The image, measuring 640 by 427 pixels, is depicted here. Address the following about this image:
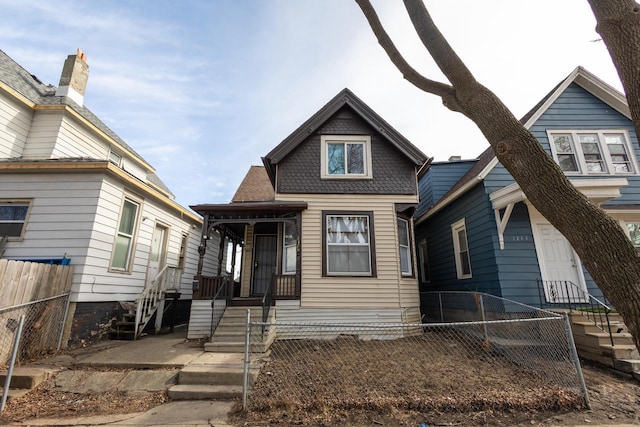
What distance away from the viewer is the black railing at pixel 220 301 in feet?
25.5

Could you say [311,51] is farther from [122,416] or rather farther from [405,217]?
[122,416]

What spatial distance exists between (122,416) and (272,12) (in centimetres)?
803

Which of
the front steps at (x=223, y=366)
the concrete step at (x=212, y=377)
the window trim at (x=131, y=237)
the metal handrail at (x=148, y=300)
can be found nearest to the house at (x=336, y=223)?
the front steps at (x=223, y=366)

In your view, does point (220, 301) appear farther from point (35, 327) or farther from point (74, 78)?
point (74, 78)

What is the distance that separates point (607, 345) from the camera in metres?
6.00

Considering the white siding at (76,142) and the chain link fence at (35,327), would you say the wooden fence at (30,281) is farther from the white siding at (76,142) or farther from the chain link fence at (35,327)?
the white siding at (76,142)

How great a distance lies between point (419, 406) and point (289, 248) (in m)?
5.85

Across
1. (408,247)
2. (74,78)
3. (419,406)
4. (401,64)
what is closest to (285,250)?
(408,247)

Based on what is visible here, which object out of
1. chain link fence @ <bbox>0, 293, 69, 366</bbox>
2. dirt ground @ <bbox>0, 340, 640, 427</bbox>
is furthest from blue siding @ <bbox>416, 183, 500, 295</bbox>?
chain link fence @ <bbox>0, 293, 69, 366</bbox>

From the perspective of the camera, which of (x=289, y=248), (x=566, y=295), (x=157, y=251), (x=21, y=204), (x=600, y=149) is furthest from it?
(x=157, y=251)

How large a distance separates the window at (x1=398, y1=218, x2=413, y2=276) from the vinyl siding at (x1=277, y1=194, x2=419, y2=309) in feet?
1.02

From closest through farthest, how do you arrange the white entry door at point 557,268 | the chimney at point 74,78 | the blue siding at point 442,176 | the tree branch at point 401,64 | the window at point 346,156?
the tree branch at point 401,64 → the white entry door at point 557,268 → the window at point 346,156 → the chimney at point 74,78 → the blue siding at point 442,176

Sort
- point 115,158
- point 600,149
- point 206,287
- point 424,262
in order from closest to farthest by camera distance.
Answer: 1. point 206,287
2. point 600,149
3. point 115,158
4. point 424,262

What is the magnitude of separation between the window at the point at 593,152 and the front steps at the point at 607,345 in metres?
4.51
